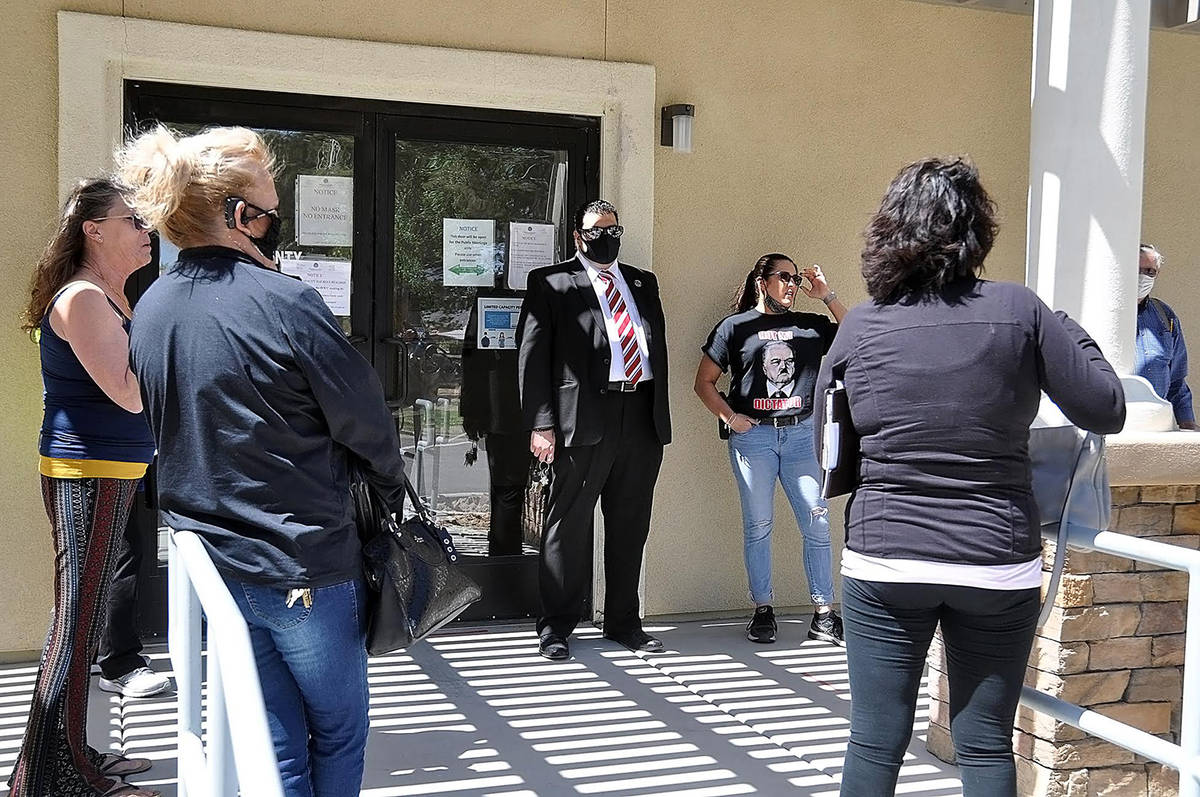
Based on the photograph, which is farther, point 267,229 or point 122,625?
point 122,625

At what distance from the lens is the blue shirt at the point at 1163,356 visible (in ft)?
16.7

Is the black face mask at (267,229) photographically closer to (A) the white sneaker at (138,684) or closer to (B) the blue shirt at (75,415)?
(B) the blue shirt at (75,415)

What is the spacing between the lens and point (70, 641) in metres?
3.14

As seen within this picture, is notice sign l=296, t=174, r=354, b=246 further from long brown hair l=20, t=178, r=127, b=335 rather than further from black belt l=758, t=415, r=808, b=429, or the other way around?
black belt l=758, t=415, r=808, b=429

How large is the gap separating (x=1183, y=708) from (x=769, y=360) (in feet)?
10.3

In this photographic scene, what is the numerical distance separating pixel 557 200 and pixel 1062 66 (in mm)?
2683

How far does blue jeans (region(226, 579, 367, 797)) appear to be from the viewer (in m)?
2.19

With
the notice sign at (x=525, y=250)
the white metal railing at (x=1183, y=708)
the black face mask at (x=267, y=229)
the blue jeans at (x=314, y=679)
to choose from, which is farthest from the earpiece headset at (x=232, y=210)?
the notice sign at (x=525, y=250)

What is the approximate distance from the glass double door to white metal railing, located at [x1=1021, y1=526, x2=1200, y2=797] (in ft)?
10.9

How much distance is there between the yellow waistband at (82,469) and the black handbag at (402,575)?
125cm

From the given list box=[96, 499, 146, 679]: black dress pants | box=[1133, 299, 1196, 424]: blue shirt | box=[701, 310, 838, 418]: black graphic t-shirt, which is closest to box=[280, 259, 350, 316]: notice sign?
box=[96, 499, 146, 679]: black dress pants

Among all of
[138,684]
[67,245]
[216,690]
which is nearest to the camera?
[216,690]

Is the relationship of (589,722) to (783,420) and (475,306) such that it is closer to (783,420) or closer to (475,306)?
(783,420)

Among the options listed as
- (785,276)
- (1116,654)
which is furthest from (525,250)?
(1116,654)
